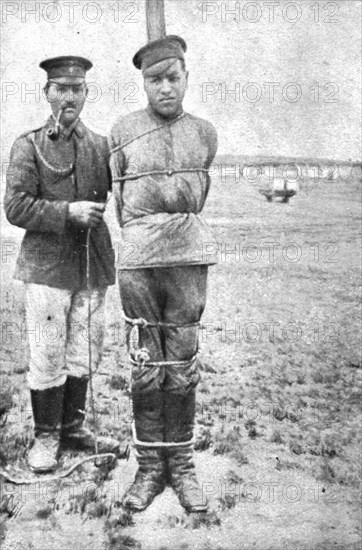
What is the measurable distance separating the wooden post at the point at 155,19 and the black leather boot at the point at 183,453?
6.28 ft

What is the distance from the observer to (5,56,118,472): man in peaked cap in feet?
11.8

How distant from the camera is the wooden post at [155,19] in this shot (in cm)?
361

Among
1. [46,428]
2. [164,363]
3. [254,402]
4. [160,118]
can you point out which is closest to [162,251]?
[164,363]

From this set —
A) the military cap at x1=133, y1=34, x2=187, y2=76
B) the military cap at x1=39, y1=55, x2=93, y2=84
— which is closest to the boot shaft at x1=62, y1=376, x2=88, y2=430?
the military cap at x1=39, y1=55, x2=93, y2=84

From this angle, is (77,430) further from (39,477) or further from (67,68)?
(67,68)

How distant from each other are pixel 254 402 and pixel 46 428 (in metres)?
1.35

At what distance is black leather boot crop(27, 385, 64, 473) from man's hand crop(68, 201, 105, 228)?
0.95 meters

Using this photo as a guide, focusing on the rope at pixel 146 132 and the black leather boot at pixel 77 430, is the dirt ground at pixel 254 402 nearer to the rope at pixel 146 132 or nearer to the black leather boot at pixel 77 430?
the black leather boot at pixel 77 430

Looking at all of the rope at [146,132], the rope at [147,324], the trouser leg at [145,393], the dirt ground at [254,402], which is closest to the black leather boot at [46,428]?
the dirt ground at [254,402]

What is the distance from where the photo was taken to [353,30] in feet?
14.6

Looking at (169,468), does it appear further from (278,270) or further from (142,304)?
(278,270)

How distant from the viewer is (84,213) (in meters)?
3.60

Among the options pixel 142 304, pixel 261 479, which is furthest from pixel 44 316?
pixel 261 479

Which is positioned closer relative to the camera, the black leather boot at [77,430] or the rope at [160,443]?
the rope at [160,443]
